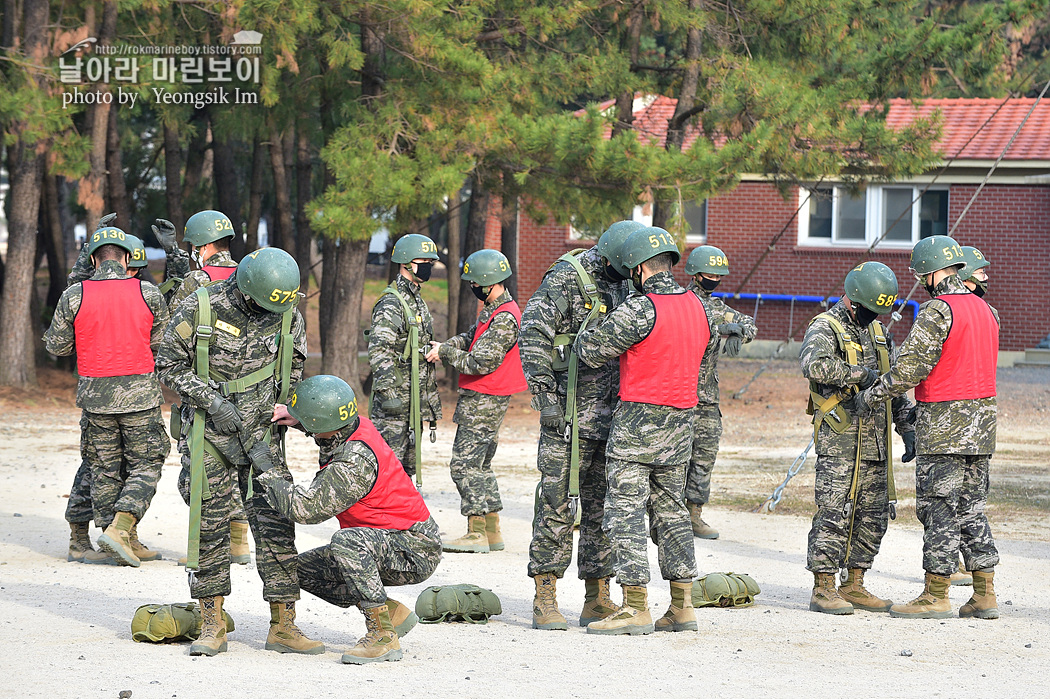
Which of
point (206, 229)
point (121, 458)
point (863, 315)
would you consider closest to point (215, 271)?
point (206, 229)

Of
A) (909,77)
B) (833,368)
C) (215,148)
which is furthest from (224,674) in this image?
(215,148)

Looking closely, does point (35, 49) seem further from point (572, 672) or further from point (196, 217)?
point (572, 672)

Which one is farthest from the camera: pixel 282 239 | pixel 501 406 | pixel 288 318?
pixel 282 239

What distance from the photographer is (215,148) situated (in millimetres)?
20953

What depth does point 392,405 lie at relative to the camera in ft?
29.4

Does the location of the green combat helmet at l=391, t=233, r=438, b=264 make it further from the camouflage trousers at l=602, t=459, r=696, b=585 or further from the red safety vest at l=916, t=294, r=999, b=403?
the red safety vest at l=916, t=294, r=999, b=403

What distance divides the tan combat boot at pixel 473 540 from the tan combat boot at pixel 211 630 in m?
2.86

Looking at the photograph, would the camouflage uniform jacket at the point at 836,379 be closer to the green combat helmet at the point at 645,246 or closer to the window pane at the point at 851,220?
the green combat helmet at the point at 645,246

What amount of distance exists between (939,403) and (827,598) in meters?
1.33

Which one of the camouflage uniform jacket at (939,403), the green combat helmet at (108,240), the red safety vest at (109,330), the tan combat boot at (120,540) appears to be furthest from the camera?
the red safety vest at (109,330)

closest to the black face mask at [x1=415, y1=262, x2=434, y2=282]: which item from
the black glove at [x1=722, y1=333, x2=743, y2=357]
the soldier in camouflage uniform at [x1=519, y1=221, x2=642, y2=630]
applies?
the black glove at [x1=722, y1=333, x2=743, y2=357]

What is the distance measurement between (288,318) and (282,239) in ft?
47.2

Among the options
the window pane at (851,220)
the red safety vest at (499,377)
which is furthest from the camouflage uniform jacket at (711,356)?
the window pane at (851,220)

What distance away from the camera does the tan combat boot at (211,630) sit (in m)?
5.95
